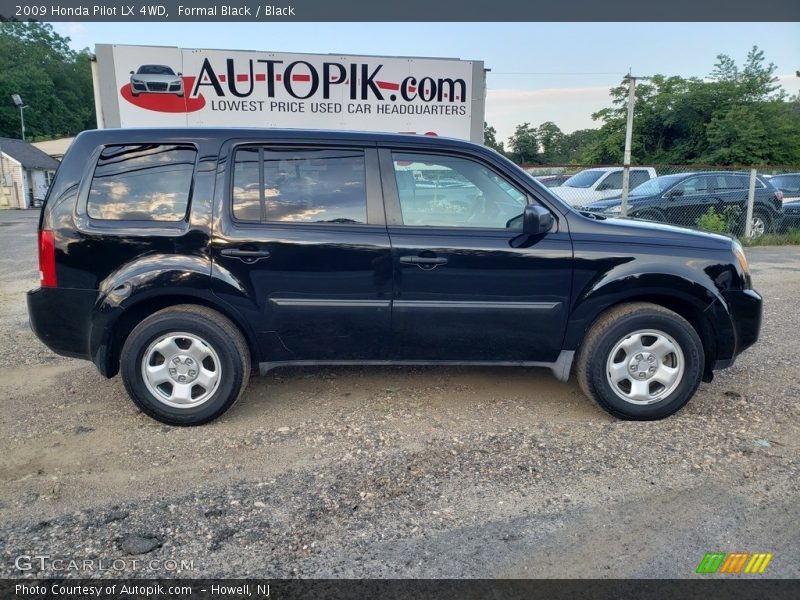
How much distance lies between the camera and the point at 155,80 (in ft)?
25.3

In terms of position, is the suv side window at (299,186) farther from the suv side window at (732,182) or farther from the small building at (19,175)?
the small building at (19,175)

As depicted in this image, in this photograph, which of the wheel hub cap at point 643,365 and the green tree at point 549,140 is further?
the green tree at point 549,140

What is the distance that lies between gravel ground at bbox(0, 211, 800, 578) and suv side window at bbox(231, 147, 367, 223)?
1371 mm

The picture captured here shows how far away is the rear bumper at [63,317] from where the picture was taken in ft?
12.0

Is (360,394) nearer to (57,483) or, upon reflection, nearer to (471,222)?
(471,222)

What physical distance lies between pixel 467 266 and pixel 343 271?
80cm

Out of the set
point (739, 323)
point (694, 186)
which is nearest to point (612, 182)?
point (694, 186)

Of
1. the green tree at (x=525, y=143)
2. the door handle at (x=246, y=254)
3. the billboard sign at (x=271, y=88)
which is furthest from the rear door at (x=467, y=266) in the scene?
the green tree at (x=525, y=143)

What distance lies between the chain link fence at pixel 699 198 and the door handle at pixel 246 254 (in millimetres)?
8611

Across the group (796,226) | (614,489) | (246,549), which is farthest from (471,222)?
(796,226)

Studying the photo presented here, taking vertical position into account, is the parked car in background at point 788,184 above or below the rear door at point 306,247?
above

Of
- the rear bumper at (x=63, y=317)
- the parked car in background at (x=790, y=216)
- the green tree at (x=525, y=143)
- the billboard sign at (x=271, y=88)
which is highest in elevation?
the green tree at (x=525, y=143)

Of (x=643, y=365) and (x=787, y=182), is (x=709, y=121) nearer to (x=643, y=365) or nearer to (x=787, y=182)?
(x=787, y=182)

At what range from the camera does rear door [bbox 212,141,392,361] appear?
146 inches
